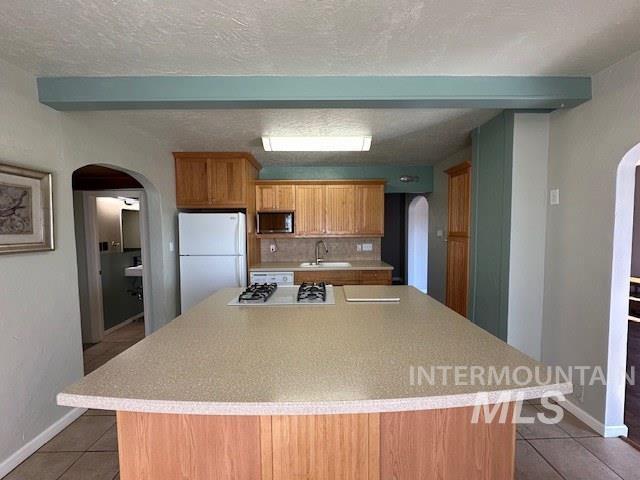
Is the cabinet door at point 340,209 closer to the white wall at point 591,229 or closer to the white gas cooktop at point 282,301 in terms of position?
the white gas cooktop at point 282,301

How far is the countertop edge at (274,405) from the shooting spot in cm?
90

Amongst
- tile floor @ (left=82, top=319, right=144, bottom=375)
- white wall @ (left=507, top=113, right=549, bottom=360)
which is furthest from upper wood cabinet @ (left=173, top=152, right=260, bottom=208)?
white wall @ (left=507, top=113, right=549, bottom=360)

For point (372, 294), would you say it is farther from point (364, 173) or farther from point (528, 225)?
point (364, 173)

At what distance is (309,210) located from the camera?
434 cm

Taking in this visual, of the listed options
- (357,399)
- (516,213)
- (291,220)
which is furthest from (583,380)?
(291,220)

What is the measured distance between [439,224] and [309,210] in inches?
73.4

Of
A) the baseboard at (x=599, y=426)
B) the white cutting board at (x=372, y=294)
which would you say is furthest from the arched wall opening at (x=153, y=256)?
the baseboard at (x=599, y=426)

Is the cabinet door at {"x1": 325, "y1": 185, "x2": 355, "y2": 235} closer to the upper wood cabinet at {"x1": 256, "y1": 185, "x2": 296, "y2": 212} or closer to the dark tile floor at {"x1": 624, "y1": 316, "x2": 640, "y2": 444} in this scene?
the upper wood cabinet at {"x1": 256, "y1": 185, "x2": 296, "y2": 212}

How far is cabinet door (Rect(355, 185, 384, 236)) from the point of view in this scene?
4332mm

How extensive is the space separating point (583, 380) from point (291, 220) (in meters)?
3.24

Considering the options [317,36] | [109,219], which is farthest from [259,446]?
[109,219]

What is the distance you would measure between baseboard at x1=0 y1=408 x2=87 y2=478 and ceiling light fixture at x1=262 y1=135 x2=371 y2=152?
2.64 meters

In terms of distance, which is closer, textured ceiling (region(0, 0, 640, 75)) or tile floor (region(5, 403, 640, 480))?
textured ceiling (region(0, 0, 640, 75))

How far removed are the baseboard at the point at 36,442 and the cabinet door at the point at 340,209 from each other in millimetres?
3121
